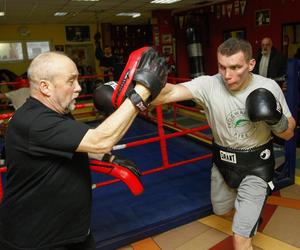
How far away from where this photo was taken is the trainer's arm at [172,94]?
1.93m

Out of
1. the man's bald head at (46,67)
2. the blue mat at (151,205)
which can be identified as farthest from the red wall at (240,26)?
the man's bald head at (46,67)

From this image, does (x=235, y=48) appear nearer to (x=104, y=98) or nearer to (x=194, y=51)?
(x=104, y=98)

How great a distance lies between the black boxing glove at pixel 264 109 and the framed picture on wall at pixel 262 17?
6449 mm

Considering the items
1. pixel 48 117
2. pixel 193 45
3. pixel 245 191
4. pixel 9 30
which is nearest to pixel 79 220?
pixel 48 117

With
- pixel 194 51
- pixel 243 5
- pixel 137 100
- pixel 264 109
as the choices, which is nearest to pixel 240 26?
pixel 243 5

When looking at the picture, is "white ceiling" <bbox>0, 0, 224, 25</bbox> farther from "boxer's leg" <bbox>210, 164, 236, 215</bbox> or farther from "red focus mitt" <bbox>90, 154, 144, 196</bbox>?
"red focus mitt" <bbox>90, 154, 144, 196</bbox>

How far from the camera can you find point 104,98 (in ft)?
5.22

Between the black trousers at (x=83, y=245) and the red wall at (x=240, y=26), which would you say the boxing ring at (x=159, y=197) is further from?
the red wall at (x=240, y=26)

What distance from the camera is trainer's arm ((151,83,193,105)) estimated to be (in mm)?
1934

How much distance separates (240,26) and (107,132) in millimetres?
7874

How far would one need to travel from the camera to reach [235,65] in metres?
1.85

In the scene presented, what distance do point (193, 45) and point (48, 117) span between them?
8017mm

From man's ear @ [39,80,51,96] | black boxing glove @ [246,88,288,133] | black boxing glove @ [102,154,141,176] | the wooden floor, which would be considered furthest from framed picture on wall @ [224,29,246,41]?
man's ear @ [39,80,51,96]

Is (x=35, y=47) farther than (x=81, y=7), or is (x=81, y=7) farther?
(x=35, y=47)
